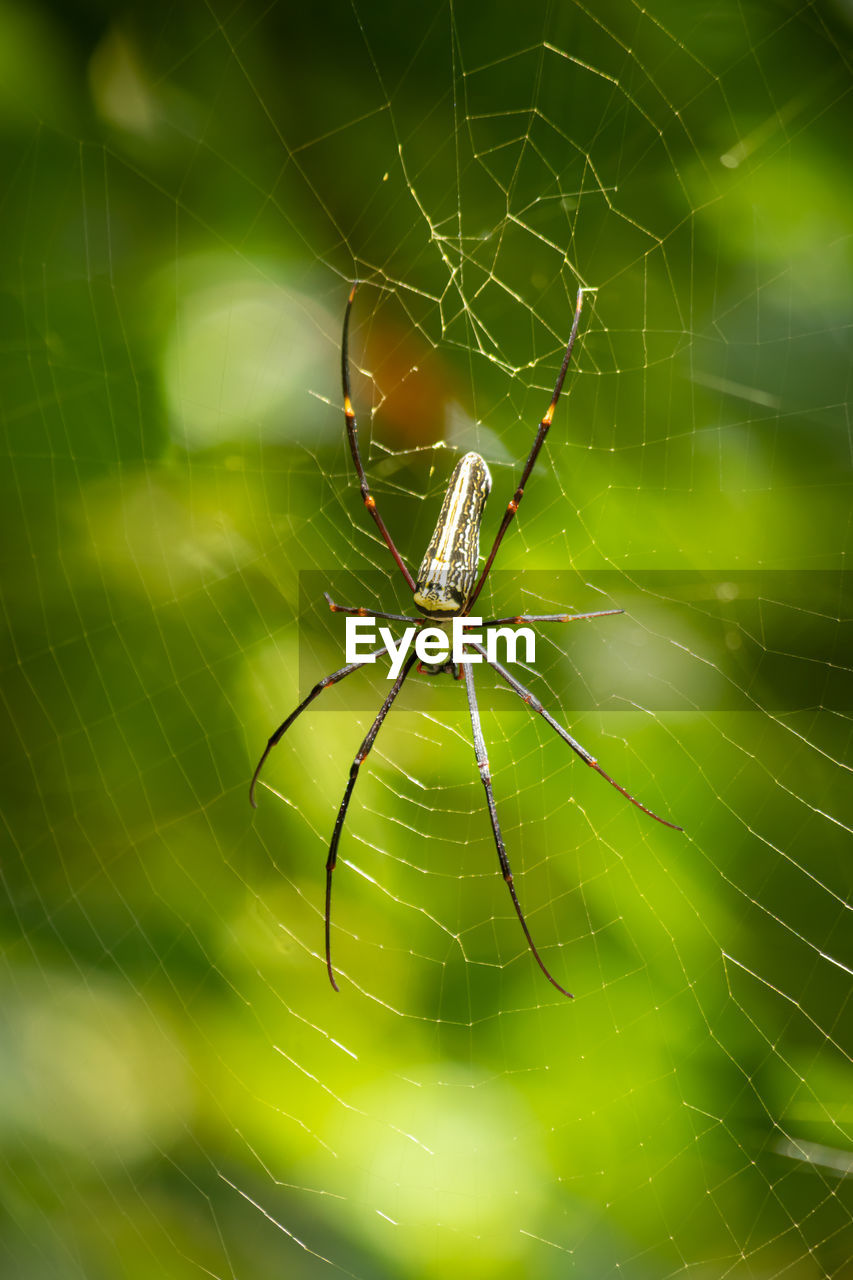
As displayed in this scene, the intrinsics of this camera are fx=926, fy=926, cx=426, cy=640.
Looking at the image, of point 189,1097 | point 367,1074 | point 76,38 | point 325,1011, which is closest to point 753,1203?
point 367,1074

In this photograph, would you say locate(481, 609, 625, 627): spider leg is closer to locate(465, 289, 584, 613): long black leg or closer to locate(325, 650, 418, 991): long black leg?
locate(465, 289, 584, 613): long black leg

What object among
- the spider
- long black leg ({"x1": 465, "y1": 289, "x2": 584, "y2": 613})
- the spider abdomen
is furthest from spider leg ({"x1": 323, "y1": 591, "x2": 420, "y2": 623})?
long black leg ({"x1": 465, "y1": 289, "x2": 584, "y2": 613})

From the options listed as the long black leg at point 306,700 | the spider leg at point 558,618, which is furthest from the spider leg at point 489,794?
the long black leg at point 306,700

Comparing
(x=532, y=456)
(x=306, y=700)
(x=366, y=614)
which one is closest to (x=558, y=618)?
(x=532, y=456)

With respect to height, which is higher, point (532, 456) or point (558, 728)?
point (532, 456)

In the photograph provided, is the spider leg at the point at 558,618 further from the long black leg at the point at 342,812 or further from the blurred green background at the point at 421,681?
the long black leg at the point at 342,812

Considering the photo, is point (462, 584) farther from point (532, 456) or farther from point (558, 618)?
point (532, 456)
